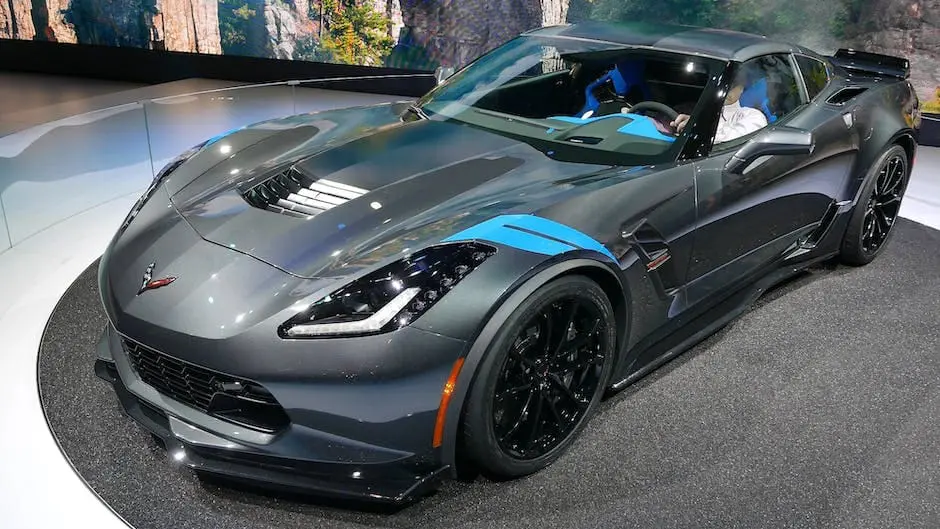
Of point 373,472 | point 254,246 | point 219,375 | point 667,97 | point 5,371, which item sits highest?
point 667,97

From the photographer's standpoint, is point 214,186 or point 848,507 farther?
point 214,186

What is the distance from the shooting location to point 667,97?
3.13 meters

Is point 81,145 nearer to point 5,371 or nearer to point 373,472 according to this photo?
point 5,371

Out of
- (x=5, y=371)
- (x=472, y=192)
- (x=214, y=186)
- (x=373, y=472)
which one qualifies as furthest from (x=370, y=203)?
(x=5, y=371)

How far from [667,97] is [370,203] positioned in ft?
5.17

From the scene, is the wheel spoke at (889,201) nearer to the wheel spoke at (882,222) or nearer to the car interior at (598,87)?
the wheel spoke at (882,222)

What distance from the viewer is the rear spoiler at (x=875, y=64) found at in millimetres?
3871

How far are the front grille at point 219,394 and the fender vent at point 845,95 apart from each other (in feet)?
8.97

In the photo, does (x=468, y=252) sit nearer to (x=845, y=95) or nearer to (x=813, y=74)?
(x=813, y=74)

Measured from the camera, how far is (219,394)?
6.00ft

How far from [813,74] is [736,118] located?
0.69 m

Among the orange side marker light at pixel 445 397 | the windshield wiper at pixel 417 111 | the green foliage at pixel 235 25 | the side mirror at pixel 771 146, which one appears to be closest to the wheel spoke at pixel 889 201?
the side mirror at pixel 771 146

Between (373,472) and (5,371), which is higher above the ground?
(373,472)

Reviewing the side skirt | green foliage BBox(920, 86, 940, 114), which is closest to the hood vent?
the side skirt
